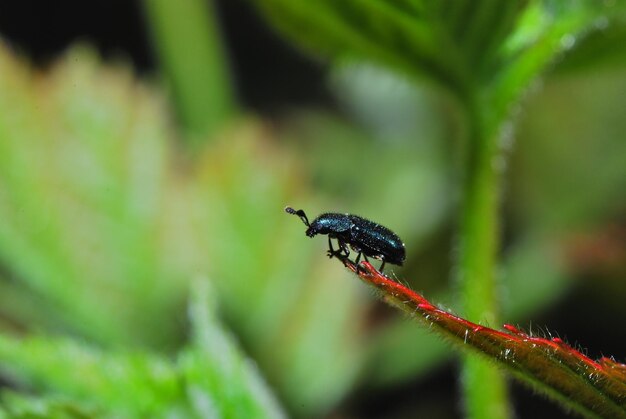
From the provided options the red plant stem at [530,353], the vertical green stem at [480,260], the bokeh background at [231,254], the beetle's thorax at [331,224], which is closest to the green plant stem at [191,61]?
the bokeh background at [231,254]

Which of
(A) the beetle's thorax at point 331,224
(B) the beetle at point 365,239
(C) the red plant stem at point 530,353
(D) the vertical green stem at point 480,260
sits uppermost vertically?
(A) the beetle's thorax at point 331,224

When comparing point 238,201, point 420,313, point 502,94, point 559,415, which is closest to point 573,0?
point 502,94

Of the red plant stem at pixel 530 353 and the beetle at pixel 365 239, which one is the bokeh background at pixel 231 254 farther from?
the red plant stem at pixel 530 353

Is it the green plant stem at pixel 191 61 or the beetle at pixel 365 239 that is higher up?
the green plant stem at pixel 191 61

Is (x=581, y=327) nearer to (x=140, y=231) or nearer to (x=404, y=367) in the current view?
(x=404, y=367)

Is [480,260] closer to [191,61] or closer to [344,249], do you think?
[344,249]

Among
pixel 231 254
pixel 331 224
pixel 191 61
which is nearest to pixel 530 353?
pixel 331 224

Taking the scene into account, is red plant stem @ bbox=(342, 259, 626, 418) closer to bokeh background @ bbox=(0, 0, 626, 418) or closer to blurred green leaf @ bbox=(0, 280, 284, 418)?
blurred green leaf @ bbox=(0, 280, 284, 418)

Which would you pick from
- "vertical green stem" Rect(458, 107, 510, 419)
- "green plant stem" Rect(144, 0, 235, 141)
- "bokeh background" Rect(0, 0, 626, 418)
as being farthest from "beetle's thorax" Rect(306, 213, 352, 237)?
"green plant stem" Rect(144, 0, 235, 141)
